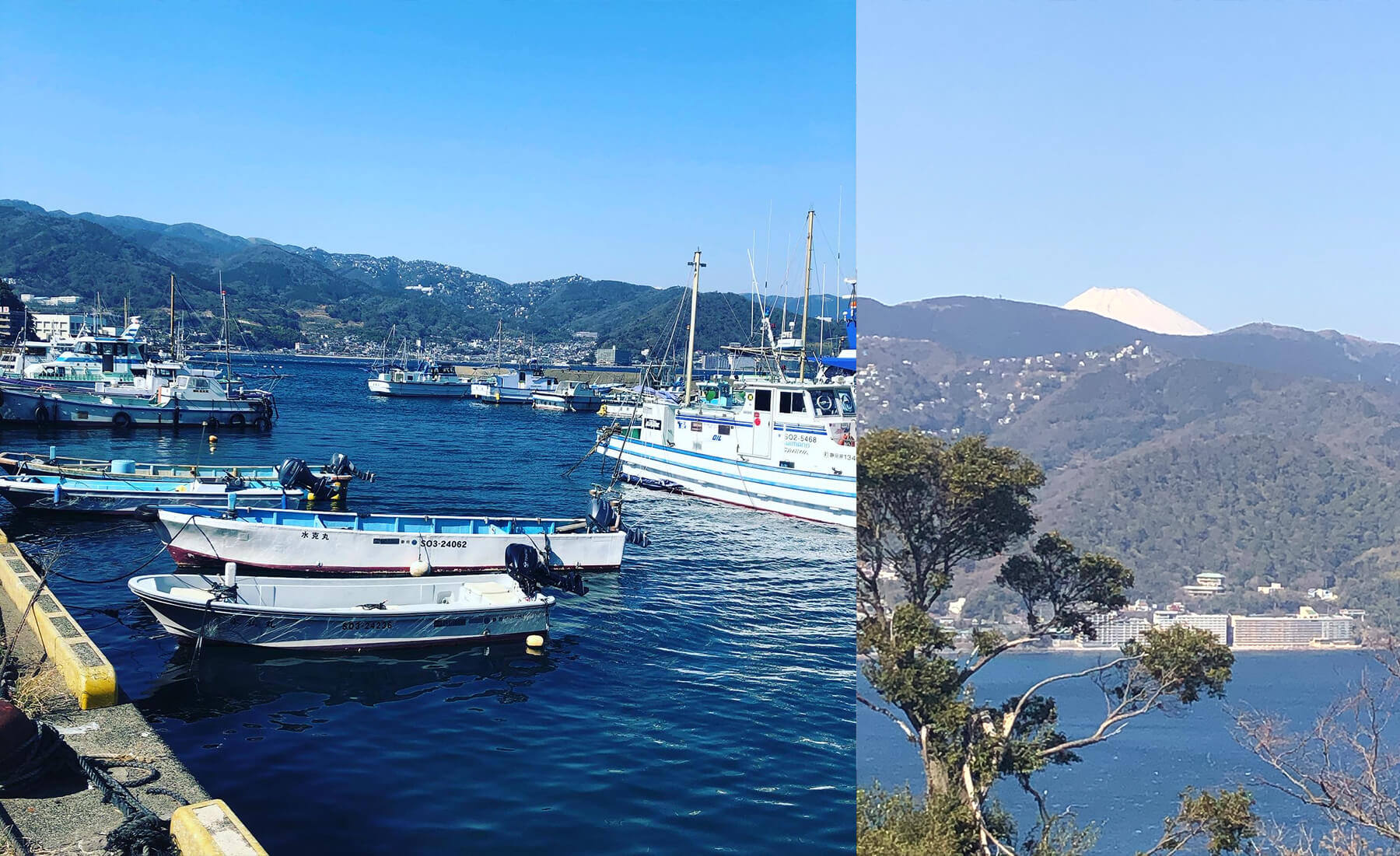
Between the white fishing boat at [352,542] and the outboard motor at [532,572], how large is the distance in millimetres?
653

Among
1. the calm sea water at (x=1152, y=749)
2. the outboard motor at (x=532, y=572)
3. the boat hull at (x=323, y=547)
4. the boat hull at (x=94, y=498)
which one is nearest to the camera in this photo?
the calm sea water at (x=1152, y=749)

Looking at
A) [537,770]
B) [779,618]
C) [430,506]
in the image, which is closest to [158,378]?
[430,506]

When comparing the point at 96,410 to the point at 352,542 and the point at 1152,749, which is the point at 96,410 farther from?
the point at 1152,749

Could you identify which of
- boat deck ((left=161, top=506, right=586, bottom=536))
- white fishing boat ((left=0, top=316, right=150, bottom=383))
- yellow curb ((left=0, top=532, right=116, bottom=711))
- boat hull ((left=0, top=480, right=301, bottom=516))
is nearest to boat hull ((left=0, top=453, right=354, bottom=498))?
boat hull ((left=0, top=480, right=301, bottom=516))

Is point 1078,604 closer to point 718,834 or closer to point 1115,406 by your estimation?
point 1115,406

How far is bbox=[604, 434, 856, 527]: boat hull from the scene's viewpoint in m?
13.8

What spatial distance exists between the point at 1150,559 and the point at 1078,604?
337 millimetres

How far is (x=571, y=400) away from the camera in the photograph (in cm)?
3616

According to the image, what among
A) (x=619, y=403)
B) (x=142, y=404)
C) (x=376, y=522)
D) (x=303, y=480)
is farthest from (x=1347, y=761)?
(x=619, y=403)

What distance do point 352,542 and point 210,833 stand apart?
21.4 ft

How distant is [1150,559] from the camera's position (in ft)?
11.0

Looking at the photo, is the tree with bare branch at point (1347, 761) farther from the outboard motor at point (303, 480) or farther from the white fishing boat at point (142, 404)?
the white fishing boat at point (142, 404)

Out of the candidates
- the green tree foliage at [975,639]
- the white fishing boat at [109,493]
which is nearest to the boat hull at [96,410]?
the white fishing boat at [109,493]

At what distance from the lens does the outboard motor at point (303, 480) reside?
12742 millimetres
